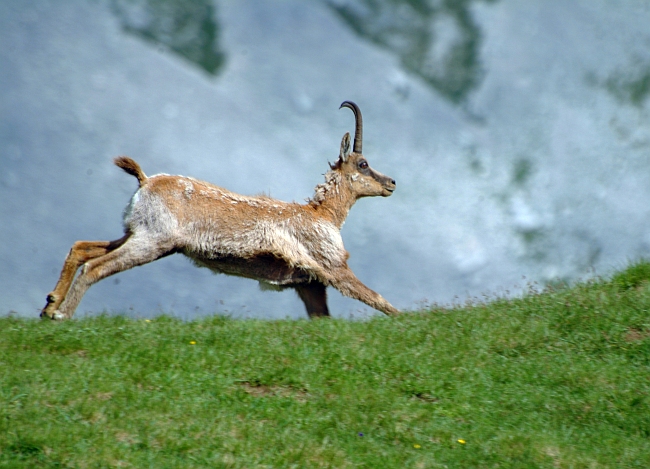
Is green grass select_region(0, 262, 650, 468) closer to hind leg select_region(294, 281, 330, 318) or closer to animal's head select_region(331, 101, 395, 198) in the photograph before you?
hind leg select_region(294, 281, 330, 318)

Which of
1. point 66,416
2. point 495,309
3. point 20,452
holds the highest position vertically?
point 495,309

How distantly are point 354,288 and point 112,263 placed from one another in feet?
10.2

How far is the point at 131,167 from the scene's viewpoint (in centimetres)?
1015

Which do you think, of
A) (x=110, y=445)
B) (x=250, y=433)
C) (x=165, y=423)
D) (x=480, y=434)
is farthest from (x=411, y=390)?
(x=110, y=445)

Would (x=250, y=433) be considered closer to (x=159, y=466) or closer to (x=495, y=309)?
(x=159, y=466)

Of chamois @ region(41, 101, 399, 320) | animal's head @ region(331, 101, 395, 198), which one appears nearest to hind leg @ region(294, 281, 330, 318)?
chamois @ region(41, 101, 399, 320)

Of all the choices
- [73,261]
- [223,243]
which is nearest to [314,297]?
[223,243]

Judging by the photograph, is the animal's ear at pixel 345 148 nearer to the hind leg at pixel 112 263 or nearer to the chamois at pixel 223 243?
the chamois at pixel 223 243

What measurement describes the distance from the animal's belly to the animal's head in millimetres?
1804

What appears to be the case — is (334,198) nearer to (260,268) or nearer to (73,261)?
(260,268)

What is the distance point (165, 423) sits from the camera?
6.27 meters

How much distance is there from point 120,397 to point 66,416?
0.51 m

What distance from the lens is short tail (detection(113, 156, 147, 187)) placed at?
33.1ft

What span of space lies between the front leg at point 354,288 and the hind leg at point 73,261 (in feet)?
8.95
